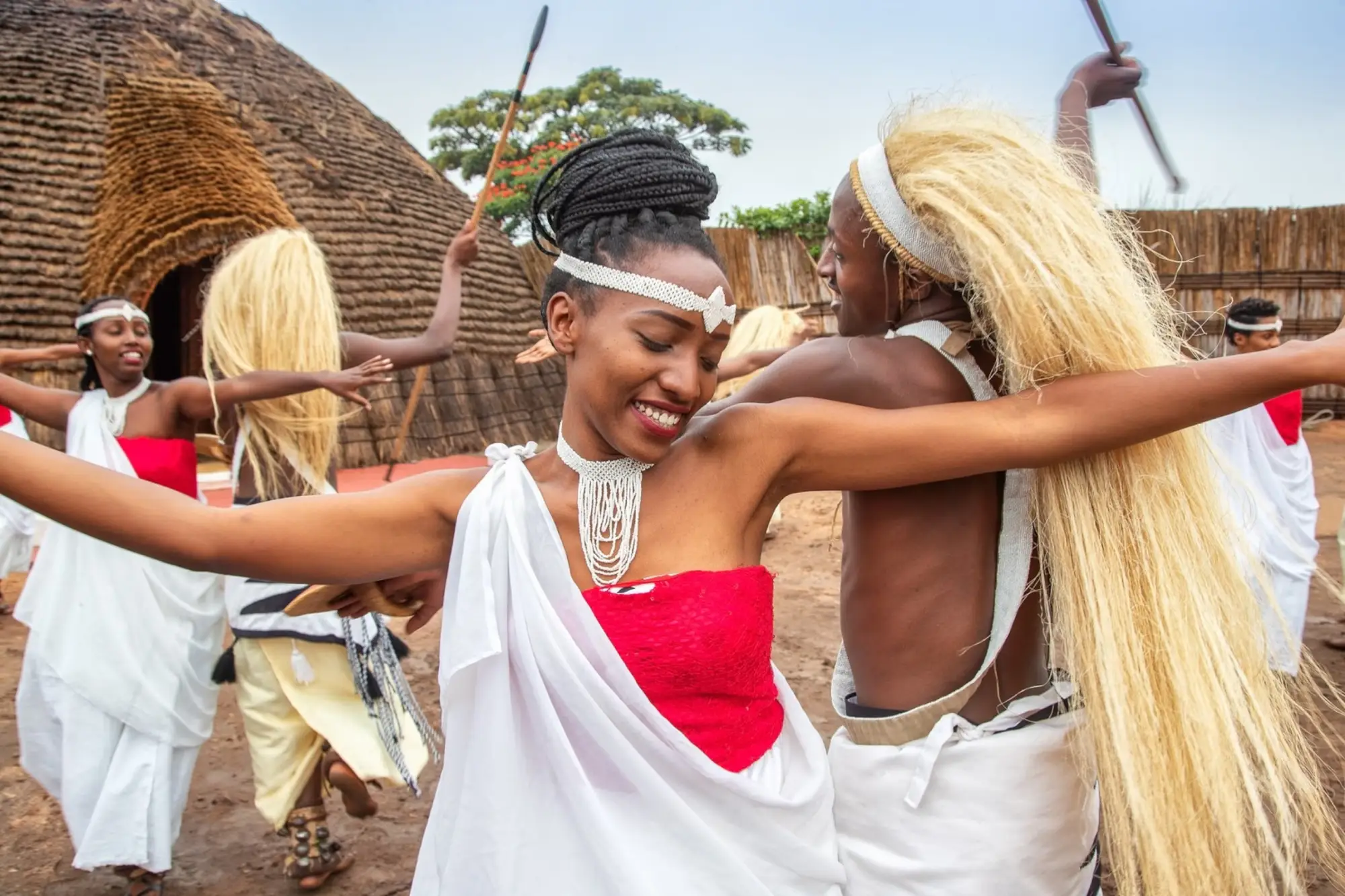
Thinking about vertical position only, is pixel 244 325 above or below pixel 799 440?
above

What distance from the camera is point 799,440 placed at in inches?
64.2

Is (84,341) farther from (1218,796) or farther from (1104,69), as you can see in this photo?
(1218,796)

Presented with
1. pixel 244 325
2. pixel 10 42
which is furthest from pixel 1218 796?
pixel 10 42

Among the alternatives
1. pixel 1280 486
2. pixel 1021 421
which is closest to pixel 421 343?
pixel 1021 421

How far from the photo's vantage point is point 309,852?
3480mm

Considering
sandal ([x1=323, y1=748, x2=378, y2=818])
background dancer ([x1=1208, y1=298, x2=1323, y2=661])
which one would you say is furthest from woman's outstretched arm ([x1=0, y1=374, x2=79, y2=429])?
background dancer ([x1=1208, y1=298, x2=1323, y2=661])

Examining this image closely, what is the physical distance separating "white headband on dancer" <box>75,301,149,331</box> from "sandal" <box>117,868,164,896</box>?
A: 1.87 m

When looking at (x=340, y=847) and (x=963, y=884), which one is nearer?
(x=963, y=884)

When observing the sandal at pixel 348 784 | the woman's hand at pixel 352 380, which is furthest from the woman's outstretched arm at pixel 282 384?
the sandal at pixel 348 784

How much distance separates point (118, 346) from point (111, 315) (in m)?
0.12

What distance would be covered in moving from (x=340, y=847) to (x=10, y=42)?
420 inches

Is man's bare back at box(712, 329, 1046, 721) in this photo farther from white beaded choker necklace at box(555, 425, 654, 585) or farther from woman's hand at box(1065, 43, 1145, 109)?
woman's hand at box(1065, 43, 1145, 109)

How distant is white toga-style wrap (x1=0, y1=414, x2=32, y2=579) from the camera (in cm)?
588

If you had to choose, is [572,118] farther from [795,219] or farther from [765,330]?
[765,330]
